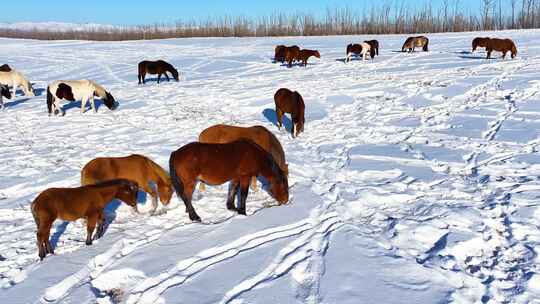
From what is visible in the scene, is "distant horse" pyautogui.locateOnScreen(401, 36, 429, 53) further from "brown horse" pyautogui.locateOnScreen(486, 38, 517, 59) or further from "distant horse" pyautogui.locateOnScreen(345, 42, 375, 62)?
"brown horse" pyautogui.locateOnScreen(486, 38, 517, 59)

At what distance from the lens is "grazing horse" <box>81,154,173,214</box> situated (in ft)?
17.7

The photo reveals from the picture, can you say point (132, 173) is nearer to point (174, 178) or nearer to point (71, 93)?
point (174, 178)

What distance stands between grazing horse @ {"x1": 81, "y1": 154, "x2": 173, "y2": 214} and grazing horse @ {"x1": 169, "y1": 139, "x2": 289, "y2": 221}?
1.75 feet

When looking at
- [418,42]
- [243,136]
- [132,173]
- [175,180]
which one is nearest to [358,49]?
[418,42]

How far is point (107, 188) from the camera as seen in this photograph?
4.71m

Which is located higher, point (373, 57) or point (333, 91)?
point (373, 57)

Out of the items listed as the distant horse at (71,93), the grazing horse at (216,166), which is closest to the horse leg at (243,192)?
the grazing horse at (216,166)

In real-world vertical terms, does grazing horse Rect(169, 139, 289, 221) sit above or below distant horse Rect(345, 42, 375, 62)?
below

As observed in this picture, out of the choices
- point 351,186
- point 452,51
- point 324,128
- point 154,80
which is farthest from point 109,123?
point 452,51

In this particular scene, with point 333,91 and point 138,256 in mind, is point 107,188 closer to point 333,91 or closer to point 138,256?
point 138,256

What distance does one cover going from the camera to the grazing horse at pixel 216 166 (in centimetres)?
502

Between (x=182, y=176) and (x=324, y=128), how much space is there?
5.47 metres

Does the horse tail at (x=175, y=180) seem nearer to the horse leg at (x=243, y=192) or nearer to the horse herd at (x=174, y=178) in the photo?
the horse herd at (x=174, y=178)

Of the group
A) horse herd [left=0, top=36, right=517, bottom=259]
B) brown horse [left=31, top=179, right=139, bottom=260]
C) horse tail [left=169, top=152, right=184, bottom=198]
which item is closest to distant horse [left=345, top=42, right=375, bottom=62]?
horse herd [left=0, top=36, right=517, bottom=259]
